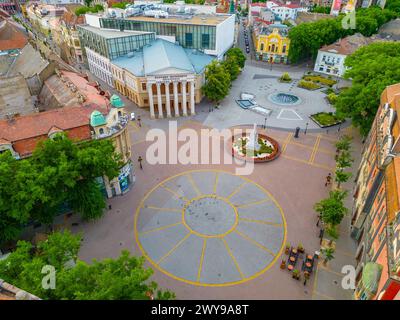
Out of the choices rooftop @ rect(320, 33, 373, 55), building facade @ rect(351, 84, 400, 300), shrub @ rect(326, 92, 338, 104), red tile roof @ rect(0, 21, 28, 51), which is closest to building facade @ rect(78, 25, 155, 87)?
red tile roof @ rect(0, 21, 28, 51)

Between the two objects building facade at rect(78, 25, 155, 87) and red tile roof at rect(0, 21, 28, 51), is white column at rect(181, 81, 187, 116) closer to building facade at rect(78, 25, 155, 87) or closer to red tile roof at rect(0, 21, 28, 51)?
building facade at rect(78, 25, 155, 87)

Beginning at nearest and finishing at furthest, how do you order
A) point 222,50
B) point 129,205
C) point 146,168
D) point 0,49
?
point 129,205 < point 146,168 < point 0,49 < point 222,50

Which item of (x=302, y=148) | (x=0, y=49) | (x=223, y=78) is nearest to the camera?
(x=302, y=148)

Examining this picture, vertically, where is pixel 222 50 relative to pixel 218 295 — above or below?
above

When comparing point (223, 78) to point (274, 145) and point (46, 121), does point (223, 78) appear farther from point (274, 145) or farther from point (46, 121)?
point (46, 121)

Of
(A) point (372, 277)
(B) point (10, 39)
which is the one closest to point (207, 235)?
(A) point (372, 277)

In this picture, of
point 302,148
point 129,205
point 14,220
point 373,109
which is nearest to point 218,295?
point 129,205

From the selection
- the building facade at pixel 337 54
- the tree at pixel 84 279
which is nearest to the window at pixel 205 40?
the building facade at pixel 337 54
